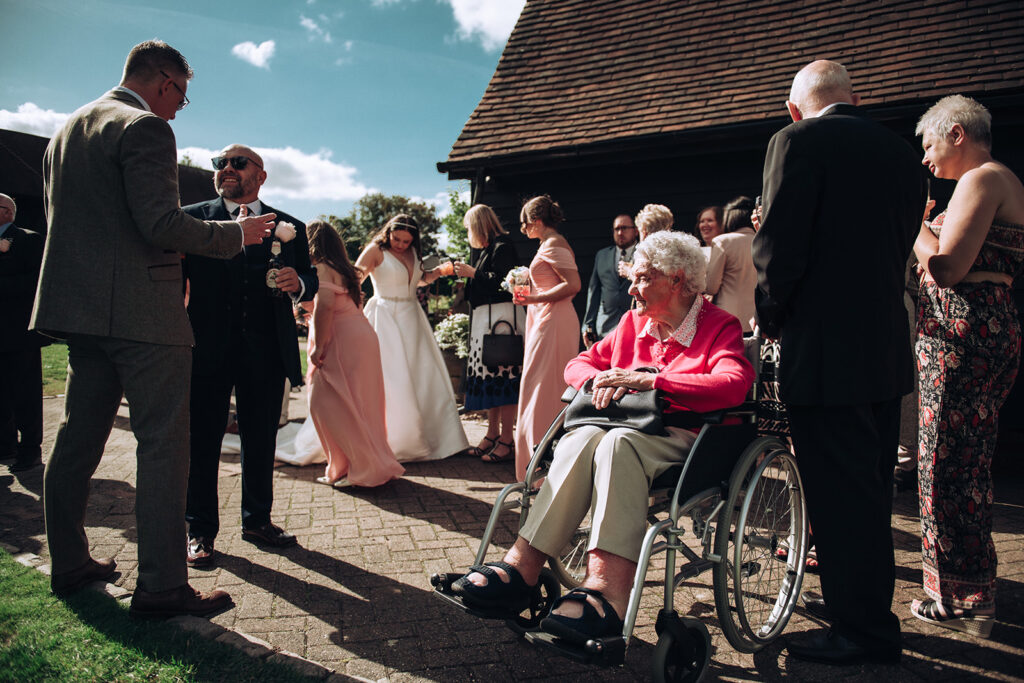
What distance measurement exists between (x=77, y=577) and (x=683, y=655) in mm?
2493

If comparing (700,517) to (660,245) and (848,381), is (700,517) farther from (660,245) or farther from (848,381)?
(660,245)

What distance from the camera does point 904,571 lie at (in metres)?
3.46

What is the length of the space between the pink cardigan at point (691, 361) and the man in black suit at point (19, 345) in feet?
15.2

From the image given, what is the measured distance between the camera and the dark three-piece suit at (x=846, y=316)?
2.42 m

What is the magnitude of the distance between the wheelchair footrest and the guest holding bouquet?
384 cm

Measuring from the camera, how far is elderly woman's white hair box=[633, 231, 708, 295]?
9.21 feet

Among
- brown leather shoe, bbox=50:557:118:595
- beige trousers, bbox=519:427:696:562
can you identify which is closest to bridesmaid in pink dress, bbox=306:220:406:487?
brown leather shoe, bbox=50:557:118:595

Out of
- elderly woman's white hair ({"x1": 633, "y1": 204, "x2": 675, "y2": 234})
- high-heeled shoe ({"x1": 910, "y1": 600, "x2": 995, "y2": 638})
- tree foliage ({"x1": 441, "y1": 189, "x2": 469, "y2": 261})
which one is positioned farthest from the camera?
tree foliage ({"x1": 441, "y1": 189, "x2": 469, "y2": 261})

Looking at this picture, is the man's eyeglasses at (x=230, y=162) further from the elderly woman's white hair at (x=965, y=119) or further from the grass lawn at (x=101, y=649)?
the elderly woman's white hair at (x=965, y=119)

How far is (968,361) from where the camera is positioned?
274 centimetres

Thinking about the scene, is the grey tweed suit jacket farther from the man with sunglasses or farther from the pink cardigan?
the pink cardigan

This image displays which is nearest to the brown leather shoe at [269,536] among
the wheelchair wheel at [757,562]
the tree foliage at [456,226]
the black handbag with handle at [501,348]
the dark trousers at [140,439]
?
the dark trousers at [140,439]

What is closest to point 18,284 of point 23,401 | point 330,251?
point 23,401

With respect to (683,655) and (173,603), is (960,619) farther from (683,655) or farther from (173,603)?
(173,603)
